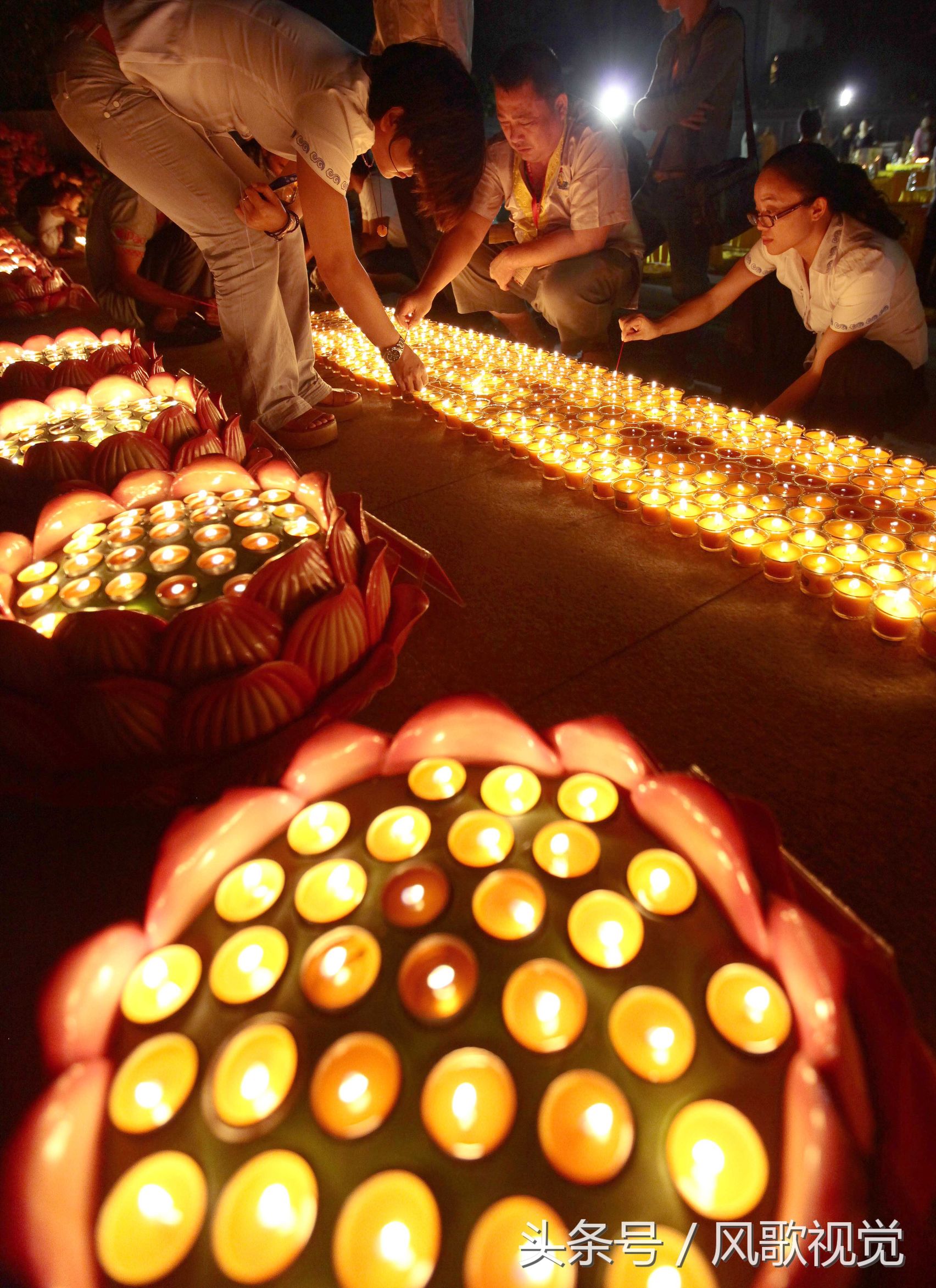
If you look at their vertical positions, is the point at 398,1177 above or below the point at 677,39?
below

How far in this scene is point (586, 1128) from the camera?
50 cm

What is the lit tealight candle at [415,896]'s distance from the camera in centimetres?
63

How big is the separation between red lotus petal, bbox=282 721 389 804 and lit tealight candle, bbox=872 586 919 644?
A: 1124mm

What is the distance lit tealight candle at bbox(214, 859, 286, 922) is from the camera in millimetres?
658

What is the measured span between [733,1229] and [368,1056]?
28cm

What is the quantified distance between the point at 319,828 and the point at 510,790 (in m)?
0.21

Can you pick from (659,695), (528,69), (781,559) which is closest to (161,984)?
(659,695)

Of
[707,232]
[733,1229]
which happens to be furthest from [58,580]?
[707,232]

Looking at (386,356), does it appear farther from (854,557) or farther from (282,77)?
(854,557)

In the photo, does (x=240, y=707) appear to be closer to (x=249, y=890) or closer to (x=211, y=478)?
(x=249, y=890)

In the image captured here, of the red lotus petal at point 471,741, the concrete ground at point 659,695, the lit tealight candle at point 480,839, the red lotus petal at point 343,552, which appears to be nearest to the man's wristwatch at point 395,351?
the concrete ground at point 659,695

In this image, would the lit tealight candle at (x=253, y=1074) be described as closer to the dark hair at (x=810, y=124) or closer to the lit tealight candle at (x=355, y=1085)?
the lit tealight candle at (x=355, y=1085)

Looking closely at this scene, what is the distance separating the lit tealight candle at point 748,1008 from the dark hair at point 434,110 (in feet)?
6.55

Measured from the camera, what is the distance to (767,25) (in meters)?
11.8
